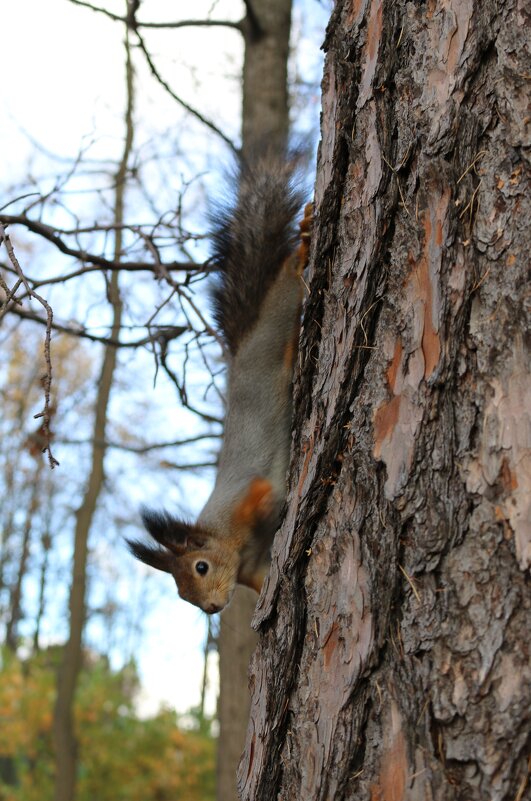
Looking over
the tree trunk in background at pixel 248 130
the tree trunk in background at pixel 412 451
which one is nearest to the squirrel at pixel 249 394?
the tree trunk in background at pixel 248 130

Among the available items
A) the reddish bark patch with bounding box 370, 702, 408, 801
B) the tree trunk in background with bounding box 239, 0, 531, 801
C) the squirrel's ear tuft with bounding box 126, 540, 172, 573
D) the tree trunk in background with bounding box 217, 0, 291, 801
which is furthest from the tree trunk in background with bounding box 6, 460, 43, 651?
the reddish bark patch with bounding box 370, 702, 408, 801

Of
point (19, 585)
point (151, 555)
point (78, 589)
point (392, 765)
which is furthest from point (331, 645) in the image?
point (19, 585)

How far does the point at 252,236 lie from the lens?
2.65 metres

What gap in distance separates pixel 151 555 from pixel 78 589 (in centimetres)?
254

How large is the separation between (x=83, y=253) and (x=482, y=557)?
5.53 feet

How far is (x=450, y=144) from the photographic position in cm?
133

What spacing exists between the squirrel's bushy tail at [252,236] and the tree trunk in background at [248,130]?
0.62m

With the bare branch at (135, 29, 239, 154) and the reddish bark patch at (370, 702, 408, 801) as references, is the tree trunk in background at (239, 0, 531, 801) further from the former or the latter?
the bare branch at (135, 29, 239, 154)

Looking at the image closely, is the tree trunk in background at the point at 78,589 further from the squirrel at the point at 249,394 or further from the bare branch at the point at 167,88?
the squirrel at the point at 249,394

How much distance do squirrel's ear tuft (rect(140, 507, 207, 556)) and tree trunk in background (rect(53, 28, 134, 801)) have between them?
6.96 feet

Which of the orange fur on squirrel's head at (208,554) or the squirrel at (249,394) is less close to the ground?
the squirrel at (249,394)

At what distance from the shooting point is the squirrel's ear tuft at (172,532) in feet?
8.77

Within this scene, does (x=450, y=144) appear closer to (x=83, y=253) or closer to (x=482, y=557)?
(x=482, y=557)

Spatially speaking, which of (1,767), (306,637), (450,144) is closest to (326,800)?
(306,637)
